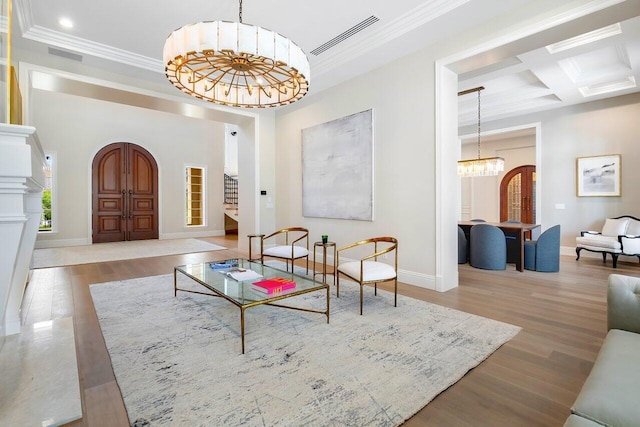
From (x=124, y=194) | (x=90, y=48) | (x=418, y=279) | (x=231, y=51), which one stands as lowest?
(x=418, y=279)

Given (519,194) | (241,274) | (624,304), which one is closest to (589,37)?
(624,304)

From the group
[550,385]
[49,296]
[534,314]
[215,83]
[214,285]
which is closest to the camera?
[550,385]

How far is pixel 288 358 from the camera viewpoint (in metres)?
2.18

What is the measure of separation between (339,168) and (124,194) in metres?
6.72

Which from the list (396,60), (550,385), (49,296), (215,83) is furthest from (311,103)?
(550,385)

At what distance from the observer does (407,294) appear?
12.2ft

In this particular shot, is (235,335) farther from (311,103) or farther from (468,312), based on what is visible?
(311,103)

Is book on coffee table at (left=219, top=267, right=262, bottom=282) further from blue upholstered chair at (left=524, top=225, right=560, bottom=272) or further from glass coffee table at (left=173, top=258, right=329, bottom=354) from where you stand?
blue upholstered chair at (left=524, top=225, right=560, bottom=272)

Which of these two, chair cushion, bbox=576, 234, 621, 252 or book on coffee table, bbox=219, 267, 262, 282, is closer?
book on coffee table, bbox=219, 267, 262, 282

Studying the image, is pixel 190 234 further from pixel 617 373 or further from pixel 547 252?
pixel 617 373

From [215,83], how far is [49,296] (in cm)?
318

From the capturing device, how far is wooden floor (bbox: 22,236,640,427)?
1.65 m

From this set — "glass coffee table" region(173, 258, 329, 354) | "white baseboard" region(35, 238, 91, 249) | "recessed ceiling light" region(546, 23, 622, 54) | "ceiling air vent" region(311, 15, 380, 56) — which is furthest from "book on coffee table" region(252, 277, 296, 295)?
"white baseboard" region(35, 238, 91, 249)

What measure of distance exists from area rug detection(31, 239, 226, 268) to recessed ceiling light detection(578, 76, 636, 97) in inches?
327
